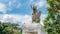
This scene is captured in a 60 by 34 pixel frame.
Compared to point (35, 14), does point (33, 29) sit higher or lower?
lower

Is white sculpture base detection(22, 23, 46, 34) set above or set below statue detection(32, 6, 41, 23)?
below

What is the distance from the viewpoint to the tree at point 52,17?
16603 millimetres

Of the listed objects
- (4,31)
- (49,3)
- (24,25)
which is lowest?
(4,31)

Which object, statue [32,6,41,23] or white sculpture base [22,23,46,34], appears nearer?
white sculpture base [22,23,46,34]

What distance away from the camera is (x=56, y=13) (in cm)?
1677

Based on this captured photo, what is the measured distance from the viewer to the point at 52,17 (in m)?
16.8

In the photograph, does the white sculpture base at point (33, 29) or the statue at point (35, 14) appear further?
the statue at point (35, 14)

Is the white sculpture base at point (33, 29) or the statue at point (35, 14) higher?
the statue at point (35, 14)

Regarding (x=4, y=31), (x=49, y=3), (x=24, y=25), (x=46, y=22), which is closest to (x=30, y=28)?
(x=24, y=25)

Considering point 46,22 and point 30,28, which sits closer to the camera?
point 30,28

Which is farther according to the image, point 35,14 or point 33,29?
point 35,14

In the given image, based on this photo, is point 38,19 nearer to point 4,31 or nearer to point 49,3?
point 49,3

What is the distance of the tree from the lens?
1660 centimetres

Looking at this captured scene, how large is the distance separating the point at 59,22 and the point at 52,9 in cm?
114
